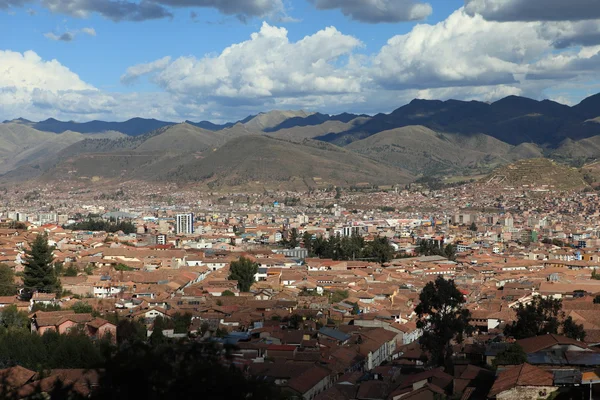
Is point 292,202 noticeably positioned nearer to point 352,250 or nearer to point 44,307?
point 352,250

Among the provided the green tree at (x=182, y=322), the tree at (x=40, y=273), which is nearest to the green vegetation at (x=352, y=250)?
the tree at (x=40, y=273)

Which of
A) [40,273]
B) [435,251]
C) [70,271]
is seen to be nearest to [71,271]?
[70,271]

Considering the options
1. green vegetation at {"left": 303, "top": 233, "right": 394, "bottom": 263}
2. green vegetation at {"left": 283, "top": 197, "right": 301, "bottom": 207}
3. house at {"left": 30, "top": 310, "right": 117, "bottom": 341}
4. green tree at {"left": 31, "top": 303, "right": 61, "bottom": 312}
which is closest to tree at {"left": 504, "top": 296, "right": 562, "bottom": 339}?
house at {"left": 30, "top": 310, "right": 117, "bottom": 341}

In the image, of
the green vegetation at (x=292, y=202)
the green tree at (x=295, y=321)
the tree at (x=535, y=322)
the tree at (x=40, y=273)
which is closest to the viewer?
the tree at (x=535, y=322)

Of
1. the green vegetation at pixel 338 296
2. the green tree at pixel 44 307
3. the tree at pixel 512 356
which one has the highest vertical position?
the tree at pixel 512 356

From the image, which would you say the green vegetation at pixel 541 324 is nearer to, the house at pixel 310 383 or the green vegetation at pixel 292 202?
the house at pixel 310 383

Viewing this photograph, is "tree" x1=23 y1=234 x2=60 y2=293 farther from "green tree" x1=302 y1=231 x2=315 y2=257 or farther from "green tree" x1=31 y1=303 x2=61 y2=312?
"green tree" x1=302 y1=231 x2=315 y2=257
